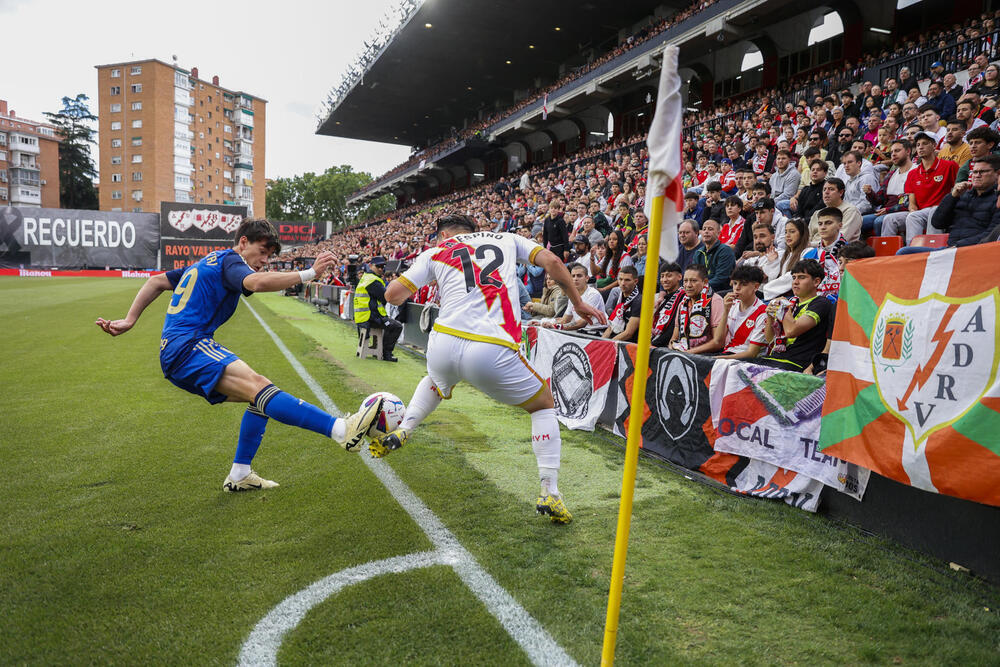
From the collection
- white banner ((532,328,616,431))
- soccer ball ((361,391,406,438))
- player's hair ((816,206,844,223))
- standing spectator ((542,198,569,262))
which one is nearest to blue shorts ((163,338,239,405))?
soccer ball ((361,391,406,438))

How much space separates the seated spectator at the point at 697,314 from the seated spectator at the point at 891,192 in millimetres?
2656

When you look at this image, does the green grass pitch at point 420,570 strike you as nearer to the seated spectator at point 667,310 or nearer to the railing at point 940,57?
the seated spectator at point 667,310

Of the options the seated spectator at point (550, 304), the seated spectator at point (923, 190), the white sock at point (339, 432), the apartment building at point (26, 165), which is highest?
the apartment building at point (26, 165)

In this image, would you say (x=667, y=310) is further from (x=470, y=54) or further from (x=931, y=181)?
(x=470, y=54)

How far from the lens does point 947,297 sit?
323 centimetres

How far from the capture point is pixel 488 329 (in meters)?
3.70

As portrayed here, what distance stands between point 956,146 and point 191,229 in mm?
46156

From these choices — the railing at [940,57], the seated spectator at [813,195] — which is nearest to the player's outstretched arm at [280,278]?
the seated spectator at [813,195]

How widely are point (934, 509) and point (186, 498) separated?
4.67 m

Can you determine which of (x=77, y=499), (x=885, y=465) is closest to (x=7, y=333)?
(x=77, y=499)

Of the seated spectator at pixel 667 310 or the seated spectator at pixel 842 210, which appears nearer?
the seated spectator at pixel 667 310

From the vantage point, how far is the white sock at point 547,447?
151 inches

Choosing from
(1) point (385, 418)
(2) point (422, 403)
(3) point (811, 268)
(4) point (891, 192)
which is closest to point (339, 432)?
(1) point (385, 418)

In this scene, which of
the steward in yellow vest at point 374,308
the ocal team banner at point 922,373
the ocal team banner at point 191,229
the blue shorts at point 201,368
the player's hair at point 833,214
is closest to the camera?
the ocal team banner at point 922,373
